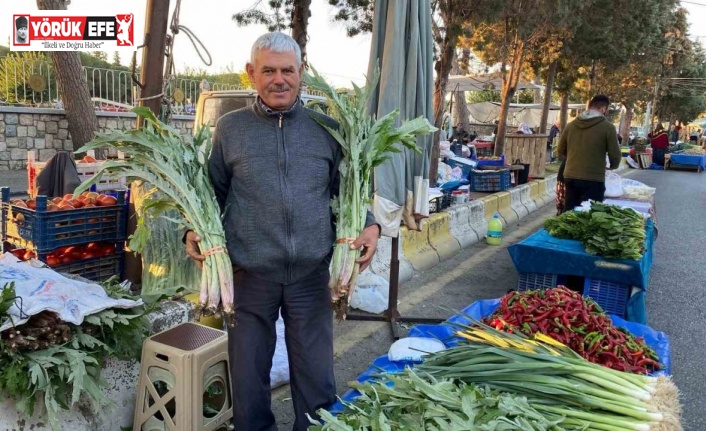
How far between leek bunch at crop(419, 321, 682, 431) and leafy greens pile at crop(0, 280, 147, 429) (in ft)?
5.47

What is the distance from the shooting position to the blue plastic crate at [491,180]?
37.1ft

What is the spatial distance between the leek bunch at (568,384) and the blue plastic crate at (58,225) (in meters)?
3.15

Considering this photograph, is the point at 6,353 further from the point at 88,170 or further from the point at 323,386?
the point at 88,170

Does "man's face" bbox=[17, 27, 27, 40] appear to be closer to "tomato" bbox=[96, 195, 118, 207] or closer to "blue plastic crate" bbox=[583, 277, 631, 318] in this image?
"tomato" bbox=[96, 195, 118, 207]

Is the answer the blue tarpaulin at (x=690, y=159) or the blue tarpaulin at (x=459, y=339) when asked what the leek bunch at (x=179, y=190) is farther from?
the blue tarpaulin at (x=690, y=159)

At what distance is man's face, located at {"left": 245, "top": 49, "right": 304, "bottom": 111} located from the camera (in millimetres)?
2396

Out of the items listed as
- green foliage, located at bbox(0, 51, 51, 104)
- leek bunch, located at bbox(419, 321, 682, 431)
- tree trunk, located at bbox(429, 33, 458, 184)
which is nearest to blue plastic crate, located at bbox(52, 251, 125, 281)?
leek bunch, located at bbox(419, 321, 682, 431)

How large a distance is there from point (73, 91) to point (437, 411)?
11.4 m

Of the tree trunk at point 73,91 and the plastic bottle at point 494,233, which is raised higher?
the tree trunk at point 73,91

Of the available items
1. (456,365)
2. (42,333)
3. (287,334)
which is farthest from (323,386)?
(42,333)

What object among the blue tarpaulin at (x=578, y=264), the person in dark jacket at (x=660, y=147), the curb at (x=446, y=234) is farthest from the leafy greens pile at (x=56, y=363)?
the person in dark jacket at (x=660, y=147)

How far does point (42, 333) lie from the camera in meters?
2.47

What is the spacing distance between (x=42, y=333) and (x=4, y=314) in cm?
19

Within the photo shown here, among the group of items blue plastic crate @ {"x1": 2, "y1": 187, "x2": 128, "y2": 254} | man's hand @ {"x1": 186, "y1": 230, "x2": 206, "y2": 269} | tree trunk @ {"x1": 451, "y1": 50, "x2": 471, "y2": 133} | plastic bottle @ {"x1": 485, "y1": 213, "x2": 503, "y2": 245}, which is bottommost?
plastic bottle @ {"x1": 485, "y1": 213, "x2": 503, "y2": 245}
